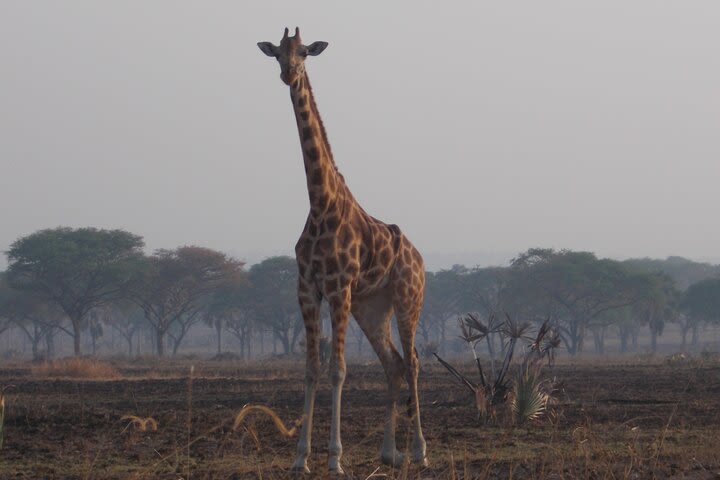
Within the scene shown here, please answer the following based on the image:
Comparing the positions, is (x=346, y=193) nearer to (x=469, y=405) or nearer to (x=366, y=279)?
(x=366, y=279)

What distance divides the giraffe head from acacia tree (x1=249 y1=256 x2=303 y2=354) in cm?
5678

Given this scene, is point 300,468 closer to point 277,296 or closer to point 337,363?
point 337,363

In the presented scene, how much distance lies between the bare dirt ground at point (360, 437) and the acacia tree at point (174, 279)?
37.1m

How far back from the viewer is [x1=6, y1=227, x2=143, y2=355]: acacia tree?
5606 centimetres

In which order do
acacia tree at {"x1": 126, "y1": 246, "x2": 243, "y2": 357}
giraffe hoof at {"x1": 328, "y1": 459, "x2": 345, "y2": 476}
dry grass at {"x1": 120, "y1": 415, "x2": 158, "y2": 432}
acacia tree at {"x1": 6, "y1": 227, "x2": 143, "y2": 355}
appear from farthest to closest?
1. acacia tree at {"x1": 126, "y1": 246, "x2": 243, "y2": 357}
2. acacia tree at {"x1": 6, "y1": 227, "x2": 143, "y2": 355}
3. giraffe hoof at {"x1": 328, "y1": 459, "x2": 345, "y2": 476}
4. dry grass at {"x1": 120, "y1": 415, "x2": 158, "y2": 432}

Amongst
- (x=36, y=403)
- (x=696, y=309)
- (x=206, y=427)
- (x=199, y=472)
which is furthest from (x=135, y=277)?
(x=199, y=472)

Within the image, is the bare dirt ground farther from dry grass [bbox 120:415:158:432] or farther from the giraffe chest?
the giraffe chest

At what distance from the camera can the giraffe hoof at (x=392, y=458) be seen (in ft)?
30.2

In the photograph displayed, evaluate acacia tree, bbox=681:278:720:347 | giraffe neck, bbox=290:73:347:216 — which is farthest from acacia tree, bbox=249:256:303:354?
giraffe neck, bbox=290:73:347:216

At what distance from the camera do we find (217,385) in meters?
22.5

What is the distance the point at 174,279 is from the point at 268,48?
51.0 meters

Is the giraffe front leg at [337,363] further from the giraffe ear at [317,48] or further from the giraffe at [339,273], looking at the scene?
the giraffe ear at [317,48]

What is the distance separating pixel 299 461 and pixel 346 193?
2.31 m

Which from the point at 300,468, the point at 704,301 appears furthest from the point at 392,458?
the point at 704,301
